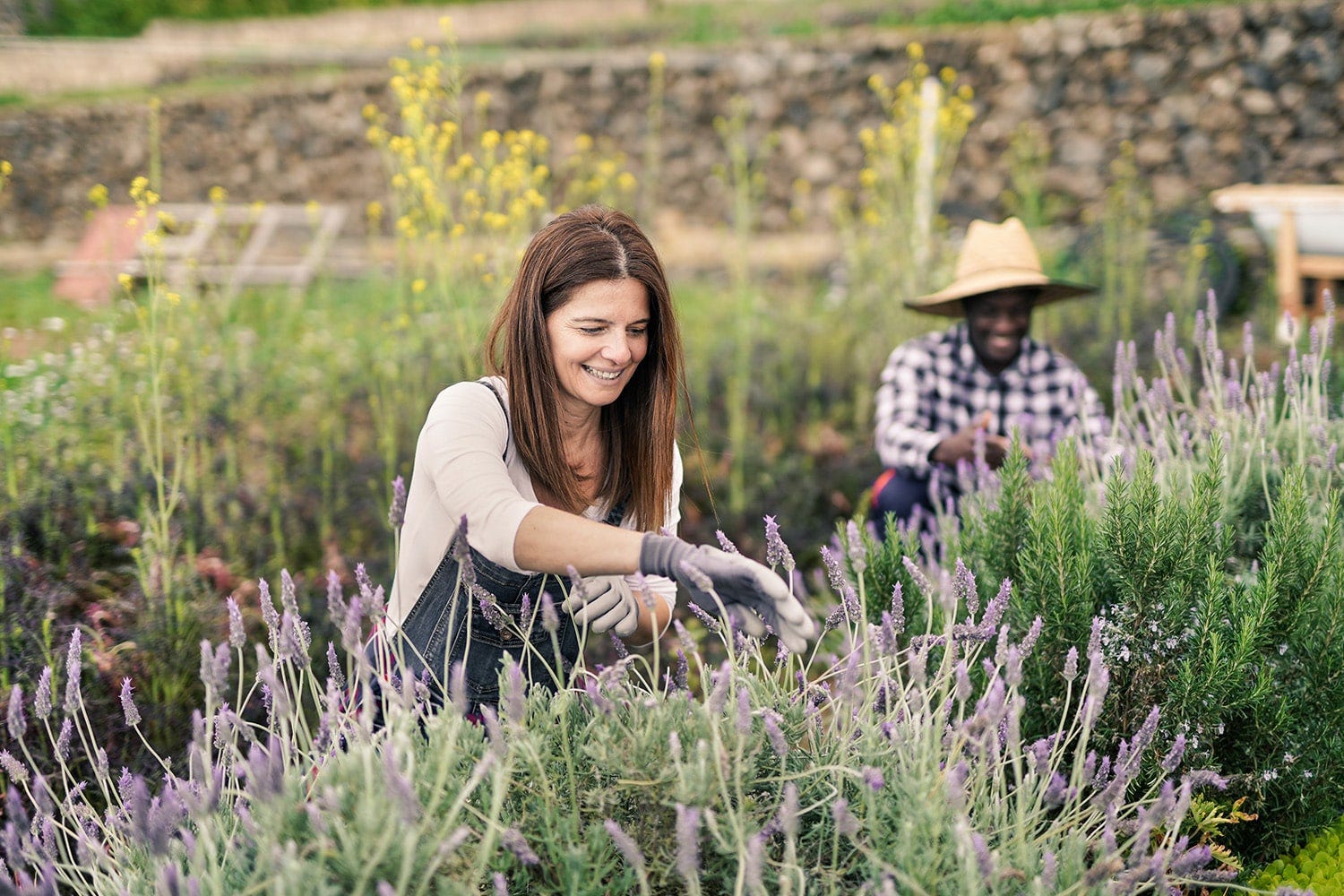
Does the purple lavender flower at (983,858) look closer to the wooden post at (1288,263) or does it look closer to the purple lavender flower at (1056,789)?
Answer: the purple lavender flower at (1056,789)

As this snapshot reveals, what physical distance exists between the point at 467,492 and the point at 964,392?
2.40 meters

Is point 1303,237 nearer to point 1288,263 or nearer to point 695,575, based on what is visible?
point 1288,263

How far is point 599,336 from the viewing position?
1.97m

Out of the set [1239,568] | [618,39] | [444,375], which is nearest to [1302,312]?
[1239,568]

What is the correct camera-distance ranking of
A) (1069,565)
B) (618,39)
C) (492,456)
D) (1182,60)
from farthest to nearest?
(618,39), (1182,60), (1069,565), (492,456)

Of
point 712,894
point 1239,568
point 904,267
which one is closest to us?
point 712,894

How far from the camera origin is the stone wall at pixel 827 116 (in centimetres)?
791

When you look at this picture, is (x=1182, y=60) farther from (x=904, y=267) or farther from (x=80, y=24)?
(x=80, y=24)


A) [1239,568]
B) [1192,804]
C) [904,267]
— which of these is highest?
[904,267]

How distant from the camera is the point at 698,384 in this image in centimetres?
533

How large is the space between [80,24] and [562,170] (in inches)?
272

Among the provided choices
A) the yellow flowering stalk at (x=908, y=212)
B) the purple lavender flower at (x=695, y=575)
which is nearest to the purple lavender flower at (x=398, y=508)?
the purple lavender flower at (x=695, y=575)

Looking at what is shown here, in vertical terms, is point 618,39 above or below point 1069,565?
above

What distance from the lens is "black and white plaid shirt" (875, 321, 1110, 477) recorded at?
3635 millimetres
